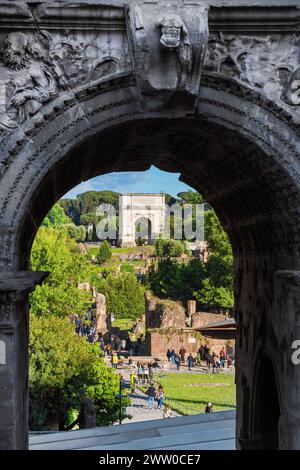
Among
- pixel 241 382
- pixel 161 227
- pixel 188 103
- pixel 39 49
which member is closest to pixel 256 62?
pixel 188 103

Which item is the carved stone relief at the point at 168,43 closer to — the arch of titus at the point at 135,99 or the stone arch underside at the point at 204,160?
the arch of titus at the point at 135,99

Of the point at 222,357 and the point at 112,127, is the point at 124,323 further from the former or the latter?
the point at 112,127

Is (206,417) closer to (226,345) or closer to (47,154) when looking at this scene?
(47,154)

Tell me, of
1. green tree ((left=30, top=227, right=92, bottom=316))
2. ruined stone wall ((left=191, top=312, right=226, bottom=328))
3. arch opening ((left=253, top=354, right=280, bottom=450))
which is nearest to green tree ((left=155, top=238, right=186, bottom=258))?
ruined stone wall ((left=191, top=312, right=226, bottom=328))

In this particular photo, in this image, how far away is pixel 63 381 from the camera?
18797mm

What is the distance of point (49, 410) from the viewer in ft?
62.2

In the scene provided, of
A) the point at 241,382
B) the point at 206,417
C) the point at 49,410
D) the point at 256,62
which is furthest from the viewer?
the point at 49,410

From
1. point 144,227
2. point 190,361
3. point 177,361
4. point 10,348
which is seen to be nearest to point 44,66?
point 10,348

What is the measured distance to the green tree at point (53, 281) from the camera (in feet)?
84.8

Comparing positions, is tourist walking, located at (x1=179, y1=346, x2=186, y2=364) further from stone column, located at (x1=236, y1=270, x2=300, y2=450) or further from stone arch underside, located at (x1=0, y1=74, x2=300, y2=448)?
stone arch underside, located at (x1=0, y1=74, x2=300, y2=448)

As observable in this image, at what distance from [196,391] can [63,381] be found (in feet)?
22.7

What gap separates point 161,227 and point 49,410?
46313mm

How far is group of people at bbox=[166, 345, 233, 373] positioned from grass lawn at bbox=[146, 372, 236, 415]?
1176 millimetres

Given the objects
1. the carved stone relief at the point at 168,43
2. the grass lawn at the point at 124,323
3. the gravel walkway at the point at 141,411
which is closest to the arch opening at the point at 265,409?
the carved stone relief at the point at 168,43
